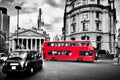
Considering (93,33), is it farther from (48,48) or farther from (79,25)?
(48,48)

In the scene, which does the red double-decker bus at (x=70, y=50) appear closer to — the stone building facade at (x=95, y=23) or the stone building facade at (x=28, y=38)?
the stone building facade at (x=95, y=23)

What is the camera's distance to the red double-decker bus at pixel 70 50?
2486 cm

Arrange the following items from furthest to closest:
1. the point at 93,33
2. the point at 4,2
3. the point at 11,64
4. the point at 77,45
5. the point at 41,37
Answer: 1. the point at 41,37
2. the point at 93,33
3. the point at 77,45
4. the point at 4,2
5. the point at 11,64

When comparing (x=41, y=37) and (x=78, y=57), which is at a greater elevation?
(x=41, y=37)

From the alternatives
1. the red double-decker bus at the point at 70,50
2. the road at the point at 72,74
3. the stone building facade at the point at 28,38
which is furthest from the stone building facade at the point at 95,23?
the road at the point at 72,74

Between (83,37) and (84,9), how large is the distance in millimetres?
6708

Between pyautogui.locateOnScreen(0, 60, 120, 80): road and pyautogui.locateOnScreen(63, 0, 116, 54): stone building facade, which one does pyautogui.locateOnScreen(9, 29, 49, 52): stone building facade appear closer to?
pyautogui.locateOnScreen(63, 0, 116, 54): stone building facade

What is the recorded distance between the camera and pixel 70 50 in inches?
1007

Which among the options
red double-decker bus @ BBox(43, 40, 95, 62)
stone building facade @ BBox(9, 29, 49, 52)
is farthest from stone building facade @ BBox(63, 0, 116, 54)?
stone building facade @ BBox(9, 29, 49, 52)

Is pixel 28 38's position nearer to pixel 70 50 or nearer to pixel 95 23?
pixel 95 23

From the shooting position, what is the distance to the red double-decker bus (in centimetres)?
2486

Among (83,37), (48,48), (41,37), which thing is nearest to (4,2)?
(48,48)

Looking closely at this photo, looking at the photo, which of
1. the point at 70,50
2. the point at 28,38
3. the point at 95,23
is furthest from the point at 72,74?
the point at 28,38

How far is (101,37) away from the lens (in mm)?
39031
